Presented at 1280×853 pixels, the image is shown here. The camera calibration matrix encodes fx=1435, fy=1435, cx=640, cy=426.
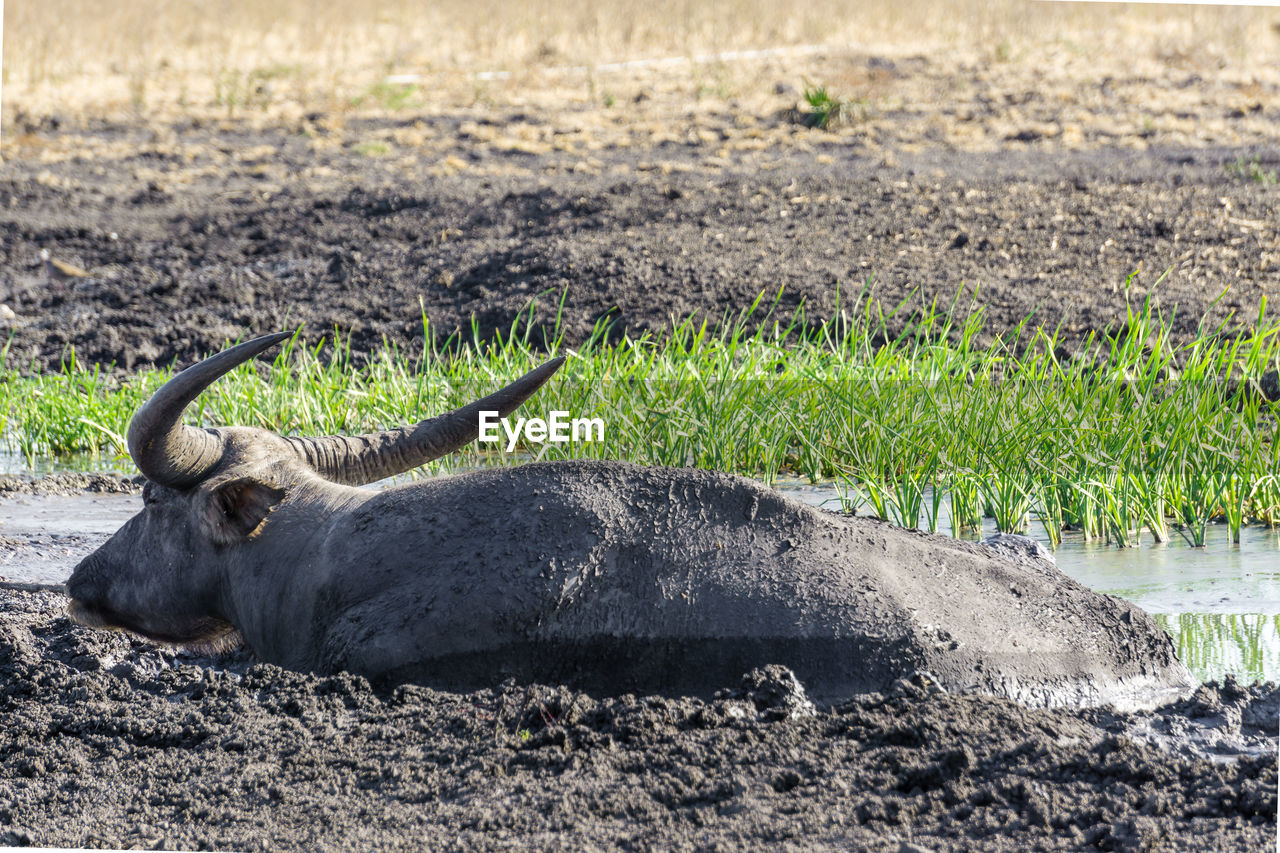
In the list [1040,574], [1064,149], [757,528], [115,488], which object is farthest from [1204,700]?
[1064,149]

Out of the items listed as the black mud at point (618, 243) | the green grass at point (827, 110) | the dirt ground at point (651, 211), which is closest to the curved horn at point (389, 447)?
the black mud at point (618, 243)

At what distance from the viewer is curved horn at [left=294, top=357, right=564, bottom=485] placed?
12.8 feet

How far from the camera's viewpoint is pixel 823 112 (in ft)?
46.3

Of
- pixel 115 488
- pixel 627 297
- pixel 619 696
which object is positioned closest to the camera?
pixel 619 696

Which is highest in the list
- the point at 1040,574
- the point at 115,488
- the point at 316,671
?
the point at 1040,574

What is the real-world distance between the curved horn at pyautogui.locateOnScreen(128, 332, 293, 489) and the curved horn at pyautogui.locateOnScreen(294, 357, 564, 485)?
282 mm

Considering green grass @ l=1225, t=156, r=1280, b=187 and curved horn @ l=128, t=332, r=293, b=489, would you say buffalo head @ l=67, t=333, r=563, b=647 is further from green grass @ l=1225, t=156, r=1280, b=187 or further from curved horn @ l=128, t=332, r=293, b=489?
green grass @ l=1225, t=156, r=1280, b=187

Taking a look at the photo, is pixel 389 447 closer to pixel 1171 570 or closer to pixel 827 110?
pixel 1171 570

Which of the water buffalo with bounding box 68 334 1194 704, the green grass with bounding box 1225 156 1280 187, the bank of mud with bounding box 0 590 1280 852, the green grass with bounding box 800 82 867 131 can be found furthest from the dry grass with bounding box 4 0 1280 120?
the bank of mud with bounding box 0 590 1280 852

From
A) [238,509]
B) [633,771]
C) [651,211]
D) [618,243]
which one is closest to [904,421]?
[238,509]

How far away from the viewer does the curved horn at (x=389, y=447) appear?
392cm

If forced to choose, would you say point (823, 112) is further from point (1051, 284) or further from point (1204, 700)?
point (1204, 700)

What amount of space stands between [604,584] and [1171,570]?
87.1 inches

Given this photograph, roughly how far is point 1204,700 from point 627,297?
6.19 m
